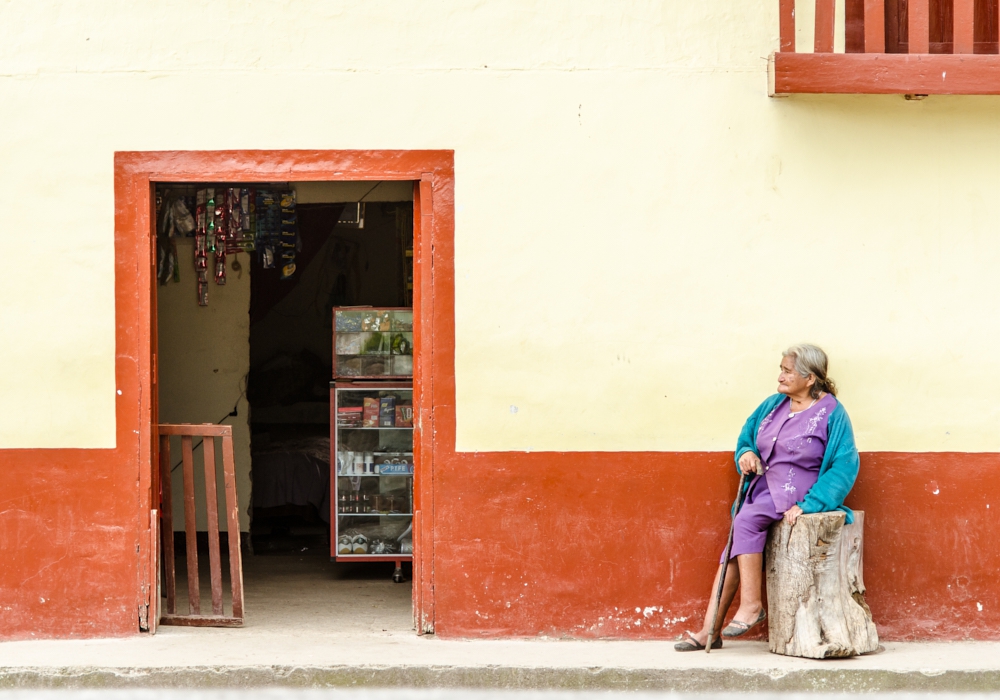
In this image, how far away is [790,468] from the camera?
19.4 ft

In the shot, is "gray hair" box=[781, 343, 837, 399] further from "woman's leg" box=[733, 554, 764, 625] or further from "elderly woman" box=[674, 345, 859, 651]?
"woman's leg" box=[733, 554, 764, 625]

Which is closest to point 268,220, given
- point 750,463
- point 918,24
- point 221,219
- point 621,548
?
point 221,219

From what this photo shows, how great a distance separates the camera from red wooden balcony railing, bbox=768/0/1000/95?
6047 mm

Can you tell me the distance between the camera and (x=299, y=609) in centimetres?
713

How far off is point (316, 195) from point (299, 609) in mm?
3152

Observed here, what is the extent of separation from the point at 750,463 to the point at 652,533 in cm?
69

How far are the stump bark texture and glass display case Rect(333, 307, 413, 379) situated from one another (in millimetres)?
3254

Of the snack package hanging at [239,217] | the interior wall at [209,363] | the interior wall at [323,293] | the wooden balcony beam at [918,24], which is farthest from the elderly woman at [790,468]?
the interior wall at [323,293]

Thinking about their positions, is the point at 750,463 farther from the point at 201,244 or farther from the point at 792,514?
the point at 201,244

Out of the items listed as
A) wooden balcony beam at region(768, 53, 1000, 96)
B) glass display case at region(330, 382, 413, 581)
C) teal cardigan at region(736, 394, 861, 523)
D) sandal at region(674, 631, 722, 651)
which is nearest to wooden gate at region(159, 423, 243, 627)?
glass display case at region(330, 382, 413, 581)

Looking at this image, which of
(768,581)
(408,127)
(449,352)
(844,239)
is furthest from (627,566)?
(408,127)

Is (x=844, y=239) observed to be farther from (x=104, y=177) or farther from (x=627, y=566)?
(x=104, y=177)

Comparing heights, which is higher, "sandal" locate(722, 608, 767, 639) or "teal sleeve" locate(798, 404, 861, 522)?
"teal sleeve" locate(798, 404, 861, 522)

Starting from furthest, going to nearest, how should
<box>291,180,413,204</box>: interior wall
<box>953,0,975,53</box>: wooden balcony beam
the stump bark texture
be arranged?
<box>291,180,413,204</box>: interior wall < <box>953,0,975,53</box>: wooden balcony beam < the stump bark texture
